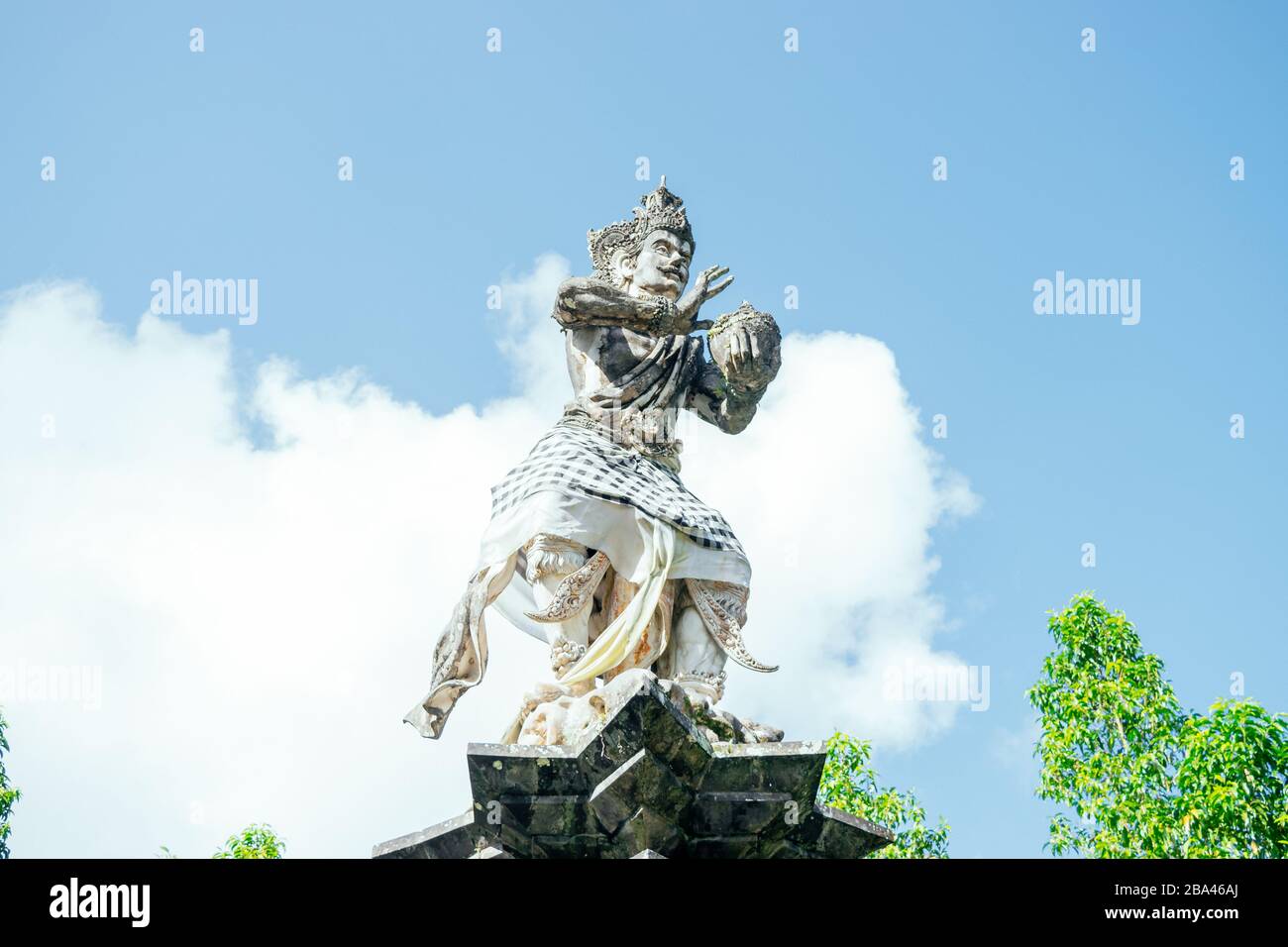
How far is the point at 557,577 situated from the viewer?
30.0 ft

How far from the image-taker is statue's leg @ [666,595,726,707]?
358 inches

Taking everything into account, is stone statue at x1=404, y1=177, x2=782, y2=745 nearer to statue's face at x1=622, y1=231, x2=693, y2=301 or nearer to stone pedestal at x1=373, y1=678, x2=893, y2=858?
statue's face at x1=622, y1=231, x2=693, y2=301

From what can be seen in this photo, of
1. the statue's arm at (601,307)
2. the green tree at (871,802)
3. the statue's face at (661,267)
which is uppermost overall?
the statue's face at (661,267)

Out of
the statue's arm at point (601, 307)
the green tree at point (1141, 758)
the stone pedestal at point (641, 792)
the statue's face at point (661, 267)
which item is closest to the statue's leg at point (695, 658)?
the stone pedestal at point (641, 792)

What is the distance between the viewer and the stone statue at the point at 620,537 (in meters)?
8.92

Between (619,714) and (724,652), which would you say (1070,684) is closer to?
(724,652)

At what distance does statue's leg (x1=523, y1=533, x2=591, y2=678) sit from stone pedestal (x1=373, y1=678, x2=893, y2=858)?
3.79ft

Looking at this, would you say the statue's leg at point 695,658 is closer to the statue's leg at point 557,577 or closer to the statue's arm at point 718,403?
the statue's leg at point 557,577

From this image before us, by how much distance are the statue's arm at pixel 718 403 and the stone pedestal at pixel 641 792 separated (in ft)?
9.06

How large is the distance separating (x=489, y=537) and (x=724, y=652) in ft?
5.45

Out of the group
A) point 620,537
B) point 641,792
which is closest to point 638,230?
point 620,537

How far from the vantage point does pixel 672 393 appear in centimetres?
1019

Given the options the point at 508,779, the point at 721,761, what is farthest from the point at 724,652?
the point at 508,779

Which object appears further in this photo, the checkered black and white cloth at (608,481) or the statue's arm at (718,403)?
the statue's arm at (718,403)
